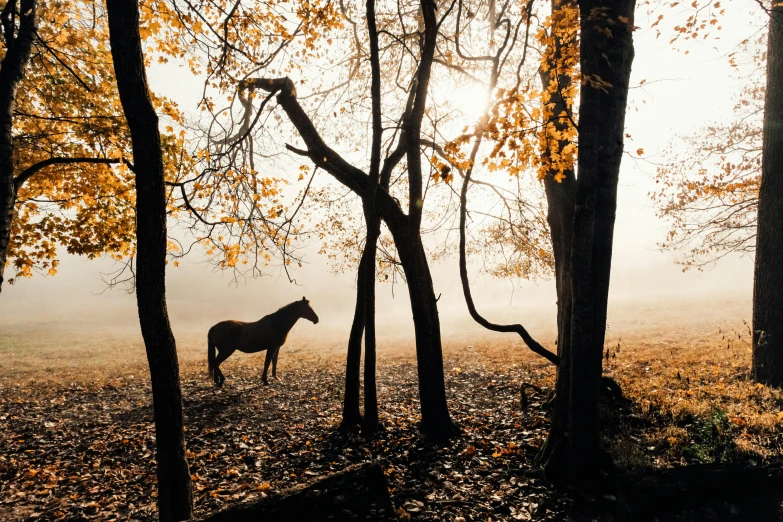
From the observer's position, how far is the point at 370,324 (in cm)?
828

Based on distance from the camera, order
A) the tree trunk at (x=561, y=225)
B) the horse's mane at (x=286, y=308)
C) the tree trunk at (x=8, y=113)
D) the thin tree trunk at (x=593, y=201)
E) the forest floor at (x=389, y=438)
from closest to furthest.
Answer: the thin tree trunk at (x=593, y=201)
the forest floor at (x=389, y=438)
the tree trunk at (x=561, y=225)
the tree trunk at (x=8, y=113)
the horse's mane at (x=286, y=308)

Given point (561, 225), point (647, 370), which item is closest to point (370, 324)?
point (561, 225)

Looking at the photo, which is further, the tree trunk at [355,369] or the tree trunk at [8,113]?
the tree trunk at [355,369]

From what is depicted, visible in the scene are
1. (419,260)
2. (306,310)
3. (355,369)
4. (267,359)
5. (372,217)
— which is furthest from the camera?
(306,310)

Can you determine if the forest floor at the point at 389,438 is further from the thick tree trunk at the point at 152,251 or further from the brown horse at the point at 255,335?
the thick tree trunk at the point at 152,251

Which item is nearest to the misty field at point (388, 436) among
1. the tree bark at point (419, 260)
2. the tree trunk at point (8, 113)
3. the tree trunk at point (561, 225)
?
the tree bark at point (419, 260)

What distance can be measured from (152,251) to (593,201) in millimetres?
5487

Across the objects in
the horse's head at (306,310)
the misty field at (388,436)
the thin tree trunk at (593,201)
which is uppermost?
the thin tree trunk at (593,201)

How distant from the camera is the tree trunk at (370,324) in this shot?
8.06 m

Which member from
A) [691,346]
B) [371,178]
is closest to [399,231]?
[371,178]

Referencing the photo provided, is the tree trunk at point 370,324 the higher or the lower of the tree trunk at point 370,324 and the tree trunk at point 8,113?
the lower

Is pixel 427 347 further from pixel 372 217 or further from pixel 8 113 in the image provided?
pixel 8 113

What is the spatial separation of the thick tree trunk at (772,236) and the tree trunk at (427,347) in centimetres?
685

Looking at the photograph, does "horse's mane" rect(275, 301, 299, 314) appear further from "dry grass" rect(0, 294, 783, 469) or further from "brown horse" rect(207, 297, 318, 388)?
"dry grass" rect(0, 294, 783, 469)
